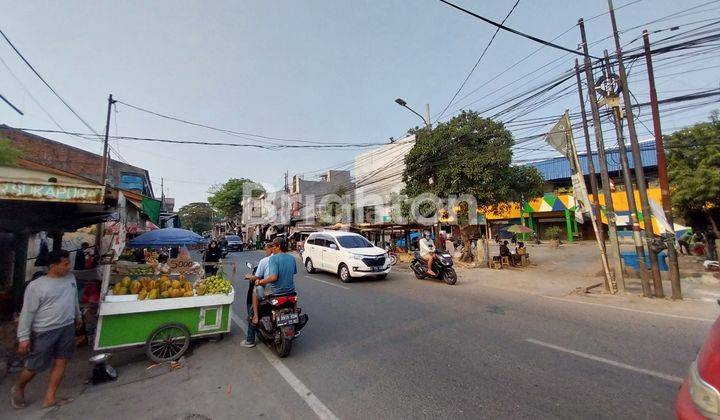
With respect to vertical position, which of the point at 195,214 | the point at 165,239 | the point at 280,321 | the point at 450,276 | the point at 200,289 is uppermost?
the point at 195,214

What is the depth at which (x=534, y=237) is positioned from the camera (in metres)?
33.6

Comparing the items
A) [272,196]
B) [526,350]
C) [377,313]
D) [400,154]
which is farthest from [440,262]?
[272,196]

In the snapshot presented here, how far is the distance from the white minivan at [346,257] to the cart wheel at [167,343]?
7.00 meters

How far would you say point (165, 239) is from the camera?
9984 millimetres

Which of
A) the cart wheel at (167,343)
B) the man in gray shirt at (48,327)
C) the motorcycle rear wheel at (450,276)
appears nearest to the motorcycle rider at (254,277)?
the cart wheel at (167,343)

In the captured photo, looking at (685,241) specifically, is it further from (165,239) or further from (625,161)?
(165,239)

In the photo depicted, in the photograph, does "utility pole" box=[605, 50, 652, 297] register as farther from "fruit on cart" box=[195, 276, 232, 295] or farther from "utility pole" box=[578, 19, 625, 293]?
"fruit on cart" box=[195, 276, 232, 295]

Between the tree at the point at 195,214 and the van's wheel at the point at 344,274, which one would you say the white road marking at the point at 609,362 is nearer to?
the van's wheel at the point at 344,274

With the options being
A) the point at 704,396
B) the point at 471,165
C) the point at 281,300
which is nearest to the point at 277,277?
the point at 281,300

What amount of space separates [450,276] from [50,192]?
1031 cm

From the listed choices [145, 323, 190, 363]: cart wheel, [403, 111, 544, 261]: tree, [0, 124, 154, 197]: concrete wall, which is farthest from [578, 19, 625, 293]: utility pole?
[0, 124, 154, 197]: concrete wall

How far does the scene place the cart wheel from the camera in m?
4.87

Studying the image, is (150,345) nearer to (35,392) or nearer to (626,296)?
(35,392)

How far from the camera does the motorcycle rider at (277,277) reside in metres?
5.15
